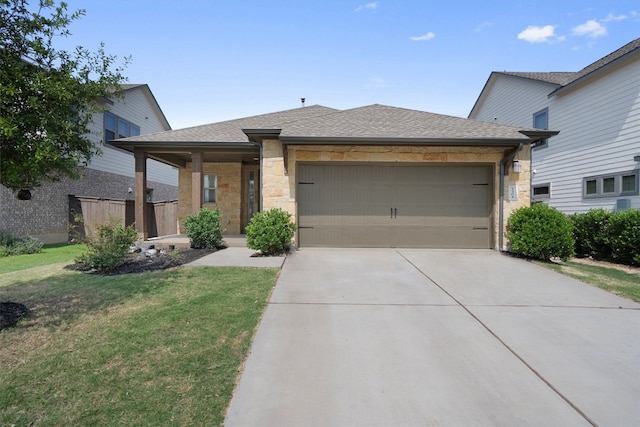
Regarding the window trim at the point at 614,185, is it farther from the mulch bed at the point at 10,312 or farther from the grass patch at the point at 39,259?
the grass patch at the point at 39,259

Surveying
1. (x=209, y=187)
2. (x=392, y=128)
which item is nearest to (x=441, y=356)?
(x=392, y=128)

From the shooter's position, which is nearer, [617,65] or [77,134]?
[77,134]

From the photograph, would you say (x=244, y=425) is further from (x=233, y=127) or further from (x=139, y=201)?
(x=233, y=127)

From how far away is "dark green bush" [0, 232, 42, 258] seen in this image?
29.7 ft

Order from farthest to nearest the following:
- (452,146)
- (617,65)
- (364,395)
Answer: (617,65), (452,146), (364,395)

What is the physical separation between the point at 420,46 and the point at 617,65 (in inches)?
270

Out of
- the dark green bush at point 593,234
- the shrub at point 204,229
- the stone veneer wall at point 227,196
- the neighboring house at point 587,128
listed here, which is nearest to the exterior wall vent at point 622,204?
the neighboring house at point 587,128

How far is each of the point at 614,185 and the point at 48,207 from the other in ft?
65.1

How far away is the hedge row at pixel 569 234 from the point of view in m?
7.64

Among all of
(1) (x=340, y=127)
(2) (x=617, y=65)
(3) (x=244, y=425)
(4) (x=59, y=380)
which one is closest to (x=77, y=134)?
(4) (x=59, y=380)

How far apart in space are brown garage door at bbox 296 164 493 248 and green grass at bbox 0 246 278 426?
4093mm

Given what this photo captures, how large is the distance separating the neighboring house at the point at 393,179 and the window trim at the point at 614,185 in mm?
4279

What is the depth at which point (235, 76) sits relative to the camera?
11.5 metres

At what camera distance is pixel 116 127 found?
15.3 meters
